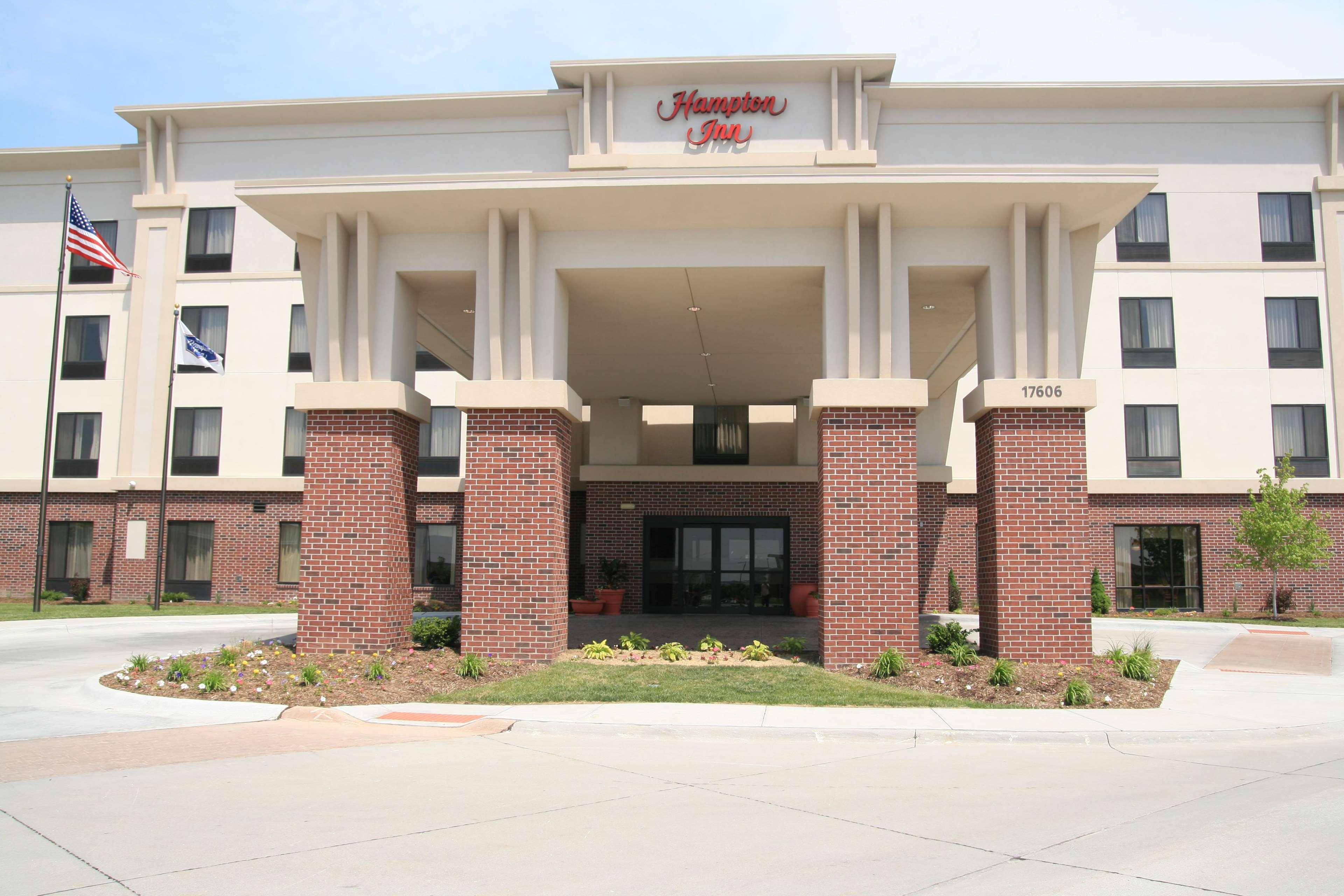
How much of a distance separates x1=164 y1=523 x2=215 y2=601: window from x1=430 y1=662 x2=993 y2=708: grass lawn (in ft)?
70.3

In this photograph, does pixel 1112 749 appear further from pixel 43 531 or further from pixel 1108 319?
pixel 43 531

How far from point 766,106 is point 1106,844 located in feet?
75.5

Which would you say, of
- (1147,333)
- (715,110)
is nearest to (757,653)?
(715,110)

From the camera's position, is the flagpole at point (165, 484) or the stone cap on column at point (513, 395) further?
the flagpole at point (165, 484)

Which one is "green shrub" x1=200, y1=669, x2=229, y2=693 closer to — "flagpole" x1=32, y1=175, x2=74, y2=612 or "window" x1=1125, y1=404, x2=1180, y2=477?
"flagpole" x1=32, y1=175, x2=74, y2=612

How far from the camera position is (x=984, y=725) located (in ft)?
34.2

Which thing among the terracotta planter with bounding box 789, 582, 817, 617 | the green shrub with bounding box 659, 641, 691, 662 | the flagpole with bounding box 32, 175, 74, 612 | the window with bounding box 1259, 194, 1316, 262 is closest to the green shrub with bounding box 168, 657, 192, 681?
the green shrub with bounding box 659, 641, 691, 662

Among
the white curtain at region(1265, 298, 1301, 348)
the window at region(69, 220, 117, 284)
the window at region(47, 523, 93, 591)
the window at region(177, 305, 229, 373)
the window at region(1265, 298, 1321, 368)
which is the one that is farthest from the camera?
the window at region(69, 220, 117, 284)

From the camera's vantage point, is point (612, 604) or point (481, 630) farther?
point (612, 604)

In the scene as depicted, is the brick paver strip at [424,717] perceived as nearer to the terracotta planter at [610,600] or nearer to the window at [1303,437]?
the terracotta planter at [610,600]

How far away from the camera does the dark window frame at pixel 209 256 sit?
31.3 m

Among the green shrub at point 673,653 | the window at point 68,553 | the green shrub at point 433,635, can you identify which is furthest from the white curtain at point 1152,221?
the window at point 68,553

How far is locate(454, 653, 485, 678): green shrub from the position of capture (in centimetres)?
1320

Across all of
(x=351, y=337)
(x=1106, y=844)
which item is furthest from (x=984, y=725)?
(x=351, y=337)
